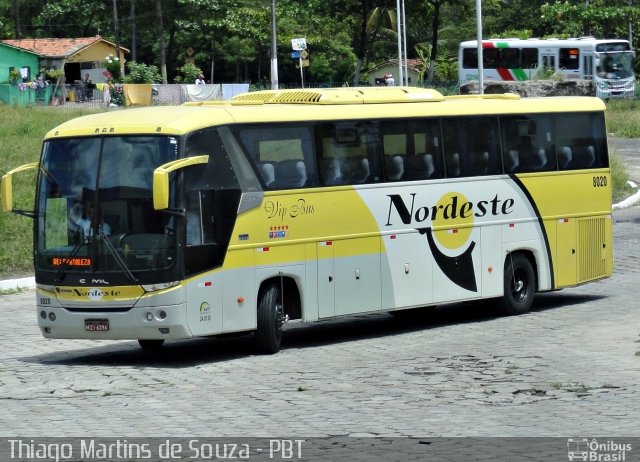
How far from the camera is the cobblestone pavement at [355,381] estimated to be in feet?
34.7

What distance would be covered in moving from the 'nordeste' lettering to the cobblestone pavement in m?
1.57

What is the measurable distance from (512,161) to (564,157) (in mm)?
1200

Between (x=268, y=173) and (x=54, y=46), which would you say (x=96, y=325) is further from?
(x=54, y=46)

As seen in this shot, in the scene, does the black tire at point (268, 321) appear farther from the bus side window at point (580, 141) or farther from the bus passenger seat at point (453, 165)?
the bus side window at point (580, 141)

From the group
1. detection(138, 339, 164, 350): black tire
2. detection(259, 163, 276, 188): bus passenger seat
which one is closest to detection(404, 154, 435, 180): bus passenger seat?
detection(259, 163, 276, 188): bus passenger seat

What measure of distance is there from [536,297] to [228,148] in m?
8.13

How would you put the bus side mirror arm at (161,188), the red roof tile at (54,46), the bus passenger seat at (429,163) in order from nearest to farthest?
the bus side mirror arm at (161,188)
the bus passenger seat at (429,163)
the red roof tile at (54,46)

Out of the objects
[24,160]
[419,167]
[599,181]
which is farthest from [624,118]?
[419,167]

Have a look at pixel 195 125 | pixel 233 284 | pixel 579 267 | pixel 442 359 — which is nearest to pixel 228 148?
pixel 195 125

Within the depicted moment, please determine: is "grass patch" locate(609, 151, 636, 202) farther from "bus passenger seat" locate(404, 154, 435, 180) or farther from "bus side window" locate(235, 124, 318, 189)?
"bus side window" locate(235, 124, 318, 189)

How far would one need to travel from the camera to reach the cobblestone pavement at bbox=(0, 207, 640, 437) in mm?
10570

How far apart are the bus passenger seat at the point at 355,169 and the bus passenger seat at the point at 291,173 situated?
72 centimetres

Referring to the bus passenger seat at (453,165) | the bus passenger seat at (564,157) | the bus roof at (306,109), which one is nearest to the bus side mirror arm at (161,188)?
the bus roof at (306,109)

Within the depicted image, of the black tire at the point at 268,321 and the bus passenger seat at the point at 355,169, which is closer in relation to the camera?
the black tire at the point at 268,321
